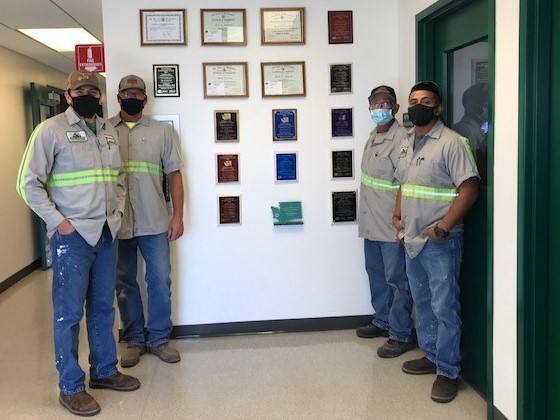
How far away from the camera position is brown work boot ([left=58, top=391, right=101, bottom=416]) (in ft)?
9.21

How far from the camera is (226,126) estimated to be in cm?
377

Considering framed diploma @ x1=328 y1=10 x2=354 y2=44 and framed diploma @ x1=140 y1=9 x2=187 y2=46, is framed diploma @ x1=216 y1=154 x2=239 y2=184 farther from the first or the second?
framed diploma @ x1=328 y1=10 x2=354 y2=44

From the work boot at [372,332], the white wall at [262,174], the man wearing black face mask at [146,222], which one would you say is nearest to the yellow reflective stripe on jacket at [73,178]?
the man wearing black face mask at [146,222]

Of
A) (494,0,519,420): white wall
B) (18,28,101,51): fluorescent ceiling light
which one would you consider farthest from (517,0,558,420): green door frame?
(18,28,101,51): fluorescent ceiling light

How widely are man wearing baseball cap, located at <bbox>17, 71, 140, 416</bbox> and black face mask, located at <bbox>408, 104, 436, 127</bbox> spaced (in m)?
1.58

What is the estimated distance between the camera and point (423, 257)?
9.53 ft

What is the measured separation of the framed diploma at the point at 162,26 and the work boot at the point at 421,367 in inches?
96.8

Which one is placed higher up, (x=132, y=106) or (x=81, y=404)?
(x=132, y=106)

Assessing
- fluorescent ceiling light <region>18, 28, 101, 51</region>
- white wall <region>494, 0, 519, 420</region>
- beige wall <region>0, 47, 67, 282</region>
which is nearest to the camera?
white wall <region>494, 0, 519, 420</region>

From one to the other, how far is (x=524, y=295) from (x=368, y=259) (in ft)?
4.88

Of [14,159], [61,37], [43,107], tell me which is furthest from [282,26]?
[43,107]

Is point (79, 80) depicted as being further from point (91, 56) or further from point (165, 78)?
point (91, 56)

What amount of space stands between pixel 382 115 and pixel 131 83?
1.53m

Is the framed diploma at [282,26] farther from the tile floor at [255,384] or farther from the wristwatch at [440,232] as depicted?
the tile floor at [255,384]
